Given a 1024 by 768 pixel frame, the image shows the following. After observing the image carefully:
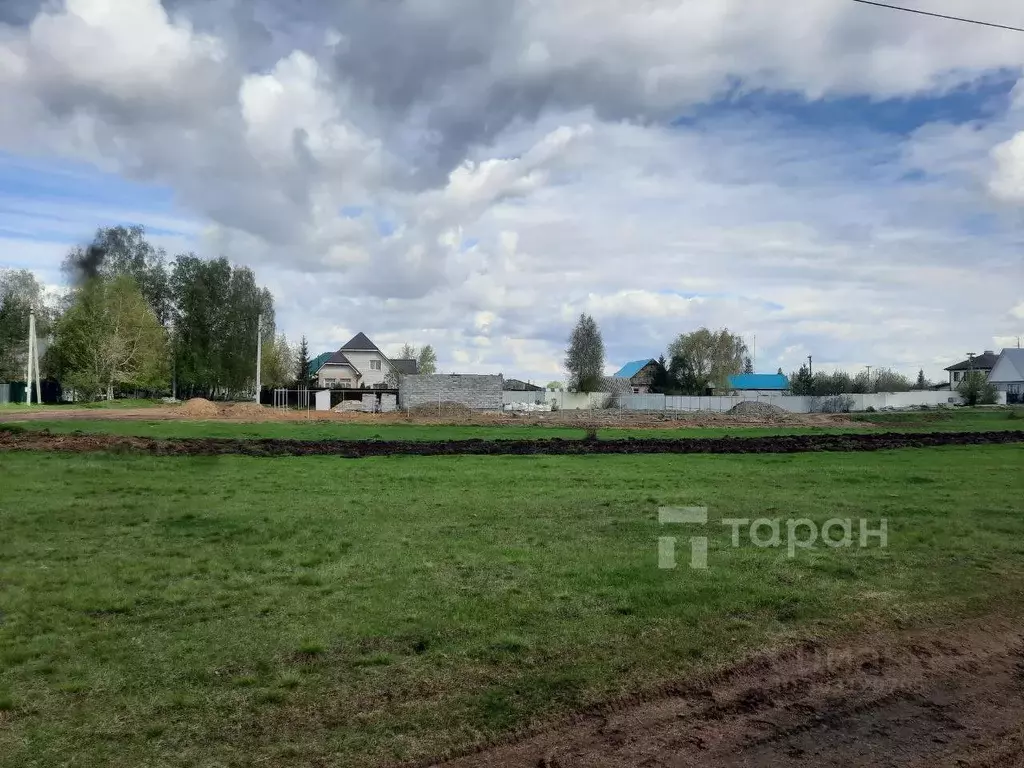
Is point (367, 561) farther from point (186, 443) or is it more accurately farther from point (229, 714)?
point (186, 443)

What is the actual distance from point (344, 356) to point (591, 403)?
129ft

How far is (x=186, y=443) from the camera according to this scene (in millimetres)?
25594

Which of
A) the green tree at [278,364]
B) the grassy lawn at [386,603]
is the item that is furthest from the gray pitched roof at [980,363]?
the grassy lawn at [386,603]

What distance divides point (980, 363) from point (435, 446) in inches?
5005

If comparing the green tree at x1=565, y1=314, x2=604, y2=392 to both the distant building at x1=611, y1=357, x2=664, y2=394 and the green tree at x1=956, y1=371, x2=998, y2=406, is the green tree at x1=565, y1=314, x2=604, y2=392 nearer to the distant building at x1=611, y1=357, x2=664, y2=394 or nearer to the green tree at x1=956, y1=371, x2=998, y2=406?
the distant building at x1=611, y1=357, x2=664, y2=394

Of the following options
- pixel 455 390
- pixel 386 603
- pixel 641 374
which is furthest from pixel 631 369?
pixel 386 603

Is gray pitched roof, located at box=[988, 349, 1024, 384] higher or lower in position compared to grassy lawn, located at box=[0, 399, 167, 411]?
higher

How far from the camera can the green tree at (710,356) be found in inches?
4033

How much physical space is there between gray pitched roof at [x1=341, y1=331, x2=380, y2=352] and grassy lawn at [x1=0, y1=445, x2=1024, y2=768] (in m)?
91.7

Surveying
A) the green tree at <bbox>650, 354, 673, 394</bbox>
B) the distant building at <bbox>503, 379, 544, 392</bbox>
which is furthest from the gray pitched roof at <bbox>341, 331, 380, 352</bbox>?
the green tree at <bbox>650, 354, 673, 394</bbox>

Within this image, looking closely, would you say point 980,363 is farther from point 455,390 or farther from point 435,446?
point 435,446

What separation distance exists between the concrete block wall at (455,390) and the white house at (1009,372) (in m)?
74.7

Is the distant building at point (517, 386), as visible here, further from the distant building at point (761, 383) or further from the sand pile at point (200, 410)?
the sand pile at point (200, 410)

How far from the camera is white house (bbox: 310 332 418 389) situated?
337ft
